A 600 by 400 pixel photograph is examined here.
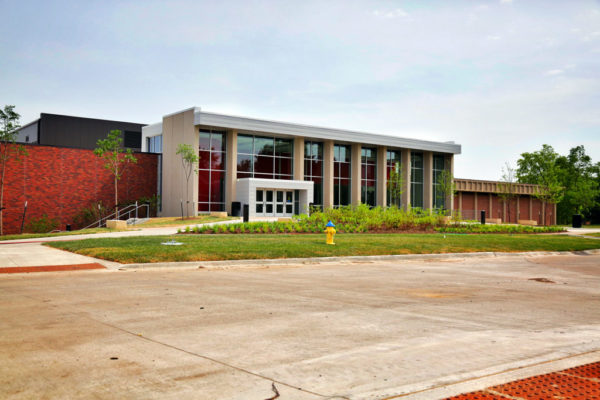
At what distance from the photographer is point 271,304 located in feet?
29.2

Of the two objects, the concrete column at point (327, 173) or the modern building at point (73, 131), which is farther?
the modern building at point (73, 131)

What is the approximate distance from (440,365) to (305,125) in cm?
4406

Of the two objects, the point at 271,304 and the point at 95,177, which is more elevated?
the point at 95,177

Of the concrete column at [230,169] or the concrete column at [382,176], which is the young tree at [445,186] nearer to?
the concrete column at [382,176]

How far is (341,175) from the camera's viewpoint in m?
53.6

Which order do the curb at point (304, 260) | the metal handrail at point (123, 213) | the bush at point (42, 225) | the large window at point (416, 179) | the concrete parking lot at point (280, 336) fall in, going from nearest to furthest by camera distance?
1. the concrete parking lot at point (280, 336)
2. the curb at point (304, 260)
3. the bush at point (42, 225)
4. the metal handrail at point (123, 213)
5. the large window at point (416, 179)

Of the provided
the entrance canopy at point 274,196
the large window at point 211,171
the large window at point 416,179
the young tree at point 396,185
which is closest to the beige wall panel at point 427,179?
the large window at point 416,179

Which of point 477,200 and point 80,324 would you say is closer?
point 80,324

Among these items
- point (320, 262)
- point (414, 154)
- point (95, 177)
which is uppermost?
point (414, 154)

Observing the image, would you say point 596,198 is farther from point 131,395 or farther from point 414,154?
point 131,395

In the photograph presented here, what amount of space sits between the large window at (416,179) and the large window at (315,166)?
12024 millimetres

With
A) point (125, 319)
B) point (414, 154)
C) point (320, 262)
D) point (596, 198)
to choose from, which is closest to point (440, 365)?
point (125, 319)

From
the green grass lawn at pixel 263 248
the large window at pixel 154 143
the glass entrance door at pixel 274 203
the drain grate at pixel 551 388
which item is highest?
the large window at pixel 154 143

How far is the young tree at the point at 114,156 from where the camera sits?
132 ft
